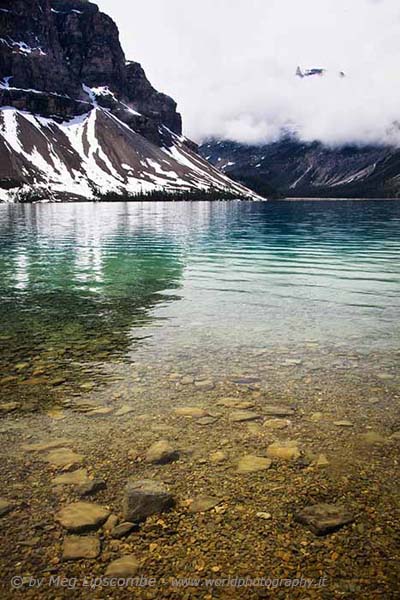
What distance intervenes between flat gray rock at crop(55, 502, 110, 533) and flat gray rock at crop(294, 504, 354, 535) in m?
2.51

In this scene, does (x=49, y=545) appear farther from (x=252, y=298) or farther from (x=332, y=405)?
(x=252, y=298)

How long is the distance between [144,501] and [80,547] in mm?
1022

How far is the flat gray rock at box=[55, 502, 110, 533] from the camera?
571 cm

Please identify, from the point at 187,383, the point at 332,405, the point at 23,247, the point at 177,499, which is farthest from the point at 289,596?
the point at 23,247

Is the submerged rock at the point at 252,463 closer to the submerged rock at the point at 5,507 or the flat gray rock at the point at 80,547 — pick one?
the flat gray rock at the point at 80,547

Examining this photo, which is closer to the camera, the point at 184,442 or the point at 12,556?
the point at 12,556

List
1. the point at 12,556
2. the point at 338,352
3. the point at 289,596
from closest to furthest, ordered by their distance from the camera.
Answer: the point at 289,596, the point at 12,556, the point at 338,352

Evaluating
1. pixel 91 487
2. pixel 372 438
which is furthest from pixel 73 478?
pixel 372 438

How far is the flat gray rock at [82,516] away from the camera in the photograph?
5707 millimetres

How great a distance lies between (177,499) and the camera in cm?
631

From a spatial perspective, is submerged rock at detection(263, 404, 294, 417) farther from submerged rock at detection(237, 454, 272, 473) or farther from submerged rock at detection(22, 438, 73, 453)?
submerged rock at detection(22, 438, 73, 453)

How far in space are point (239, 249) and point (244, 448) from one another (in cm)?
3651

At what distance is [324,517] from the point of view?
19.1 feet

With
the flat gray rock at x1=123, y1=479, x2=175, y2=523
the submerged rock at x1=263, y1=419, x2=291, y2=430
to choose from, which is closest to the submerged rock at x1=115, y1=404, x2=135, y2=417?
the flat gray rock at x1=123, y1=479, x2=175, y2=523
